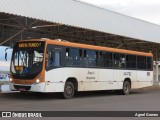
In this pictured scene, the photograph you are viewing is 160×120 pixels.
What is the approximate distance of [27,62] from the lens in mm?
17844

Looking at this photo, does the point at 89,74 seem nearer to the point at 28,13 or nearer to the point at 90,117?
the point at 28,13

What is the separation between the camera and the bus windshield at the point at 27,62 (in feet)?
57.8

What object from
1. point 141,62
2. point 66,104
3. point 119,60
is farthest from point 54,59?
point 141,62

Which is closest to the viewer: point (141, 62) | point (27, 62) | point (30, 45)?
point (27, 62)

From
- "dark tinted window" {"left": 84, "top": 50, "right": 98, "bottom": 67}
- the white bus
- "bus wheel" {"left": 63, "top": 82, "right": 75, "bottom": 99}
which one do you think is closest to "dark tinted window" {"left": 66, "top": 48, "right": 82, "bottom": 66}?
the white bus

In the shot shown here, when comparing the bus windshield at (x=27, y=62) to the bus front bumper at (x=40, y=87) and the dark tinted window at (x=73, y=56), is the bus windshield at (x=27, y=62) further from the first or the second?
the dark tinted window at (x=73, y=56)

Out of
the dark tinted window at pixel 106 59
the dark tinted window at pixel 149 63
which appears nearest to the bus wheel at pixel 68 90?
the dark tinted window at pixel 106 59

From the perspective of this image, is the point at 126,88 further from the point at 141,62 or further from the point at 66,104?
the point at 66,104

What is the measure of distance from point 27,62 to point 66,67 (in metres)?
2.01

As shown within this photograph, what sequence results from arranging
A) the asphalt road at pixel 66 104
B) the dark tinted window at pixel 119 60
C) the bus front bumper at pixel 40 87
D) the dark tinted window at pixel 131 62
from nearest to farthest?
the asphalt road at pixel 66 104 → the bus front bumper at pixel 40 87 → the dark tinted window at pixel 119 60 → the dark tinted window at pixel 131 62

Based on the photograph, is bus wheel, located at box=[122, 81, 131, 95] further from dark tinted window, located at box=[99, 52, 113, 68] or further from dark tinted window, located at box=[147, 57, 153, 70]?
dark tinted window, located at box=[147, 57, 153, 70]

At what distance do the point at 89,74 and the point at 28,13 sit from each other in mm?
5040

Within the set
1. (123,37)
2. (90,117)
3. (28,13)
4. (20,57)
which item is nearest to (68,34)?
(123,37)

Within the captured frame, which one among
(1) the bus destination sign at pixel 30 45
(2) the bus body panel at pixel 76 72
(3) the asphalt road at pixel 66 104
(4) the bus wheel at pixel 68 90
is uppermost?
(1) the bus destination sign at pixel 30 45
